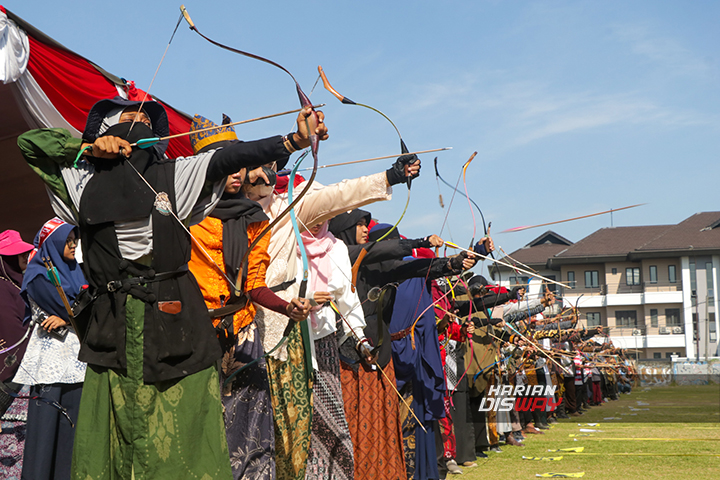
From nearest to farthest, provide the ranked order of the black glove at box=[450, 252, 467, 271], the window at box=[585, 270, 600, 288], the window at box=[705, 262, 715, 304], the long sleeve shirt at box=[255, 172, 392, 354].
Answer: the long sleeve shirt at box=[255, 172, 392, 354] → the black glove at box=[450, 252, 467, 271] → the window at box=[705, 262, 715, 304] → the window at box=[585, 270, 600, 288]

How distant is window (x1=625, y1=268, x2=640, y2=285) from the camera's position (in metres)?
44.5

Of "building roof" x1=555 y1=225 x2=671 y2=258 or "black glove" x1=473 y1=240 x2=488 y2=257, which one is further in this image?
Answer: "building roof" x1=555 y1=225 x2=671 y2=258

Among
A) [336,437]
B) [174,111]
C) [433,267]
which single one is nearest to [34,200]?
[174,111]

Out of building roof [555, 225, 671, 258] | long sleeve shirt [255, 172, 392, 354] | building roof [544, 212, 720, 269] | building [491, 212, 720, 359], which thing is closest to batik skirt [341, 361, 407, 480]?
long sleeve shirt [255, 172, 392, 354]

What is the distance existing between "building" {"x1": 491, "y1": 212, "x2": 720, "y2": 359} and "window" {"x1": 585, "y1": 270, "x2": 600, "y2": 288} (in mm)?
63

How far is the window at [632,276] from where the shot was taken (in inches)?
1752

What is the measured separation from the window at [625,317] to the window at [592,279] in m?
2.17

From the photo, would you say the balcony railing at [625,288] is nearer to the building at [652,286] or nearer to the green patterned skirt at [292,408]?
the building at [652,286]

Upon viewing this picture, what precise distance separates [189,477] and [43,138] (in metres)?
1.19

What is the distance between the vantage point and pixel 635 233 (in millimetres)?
48656

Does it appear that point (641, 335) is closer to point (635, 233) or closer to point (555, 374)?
point (635, 233)

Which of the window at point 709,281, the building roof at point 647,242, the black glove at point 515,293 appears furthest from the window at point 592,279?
the black glove at point 515,293

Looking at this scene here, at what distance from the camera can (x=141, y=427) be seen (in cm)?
221

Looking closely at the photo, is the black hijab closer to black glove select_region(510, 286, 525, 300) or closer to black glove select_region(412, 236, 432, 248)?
black glove select_region(412, 236, 432, 248)
